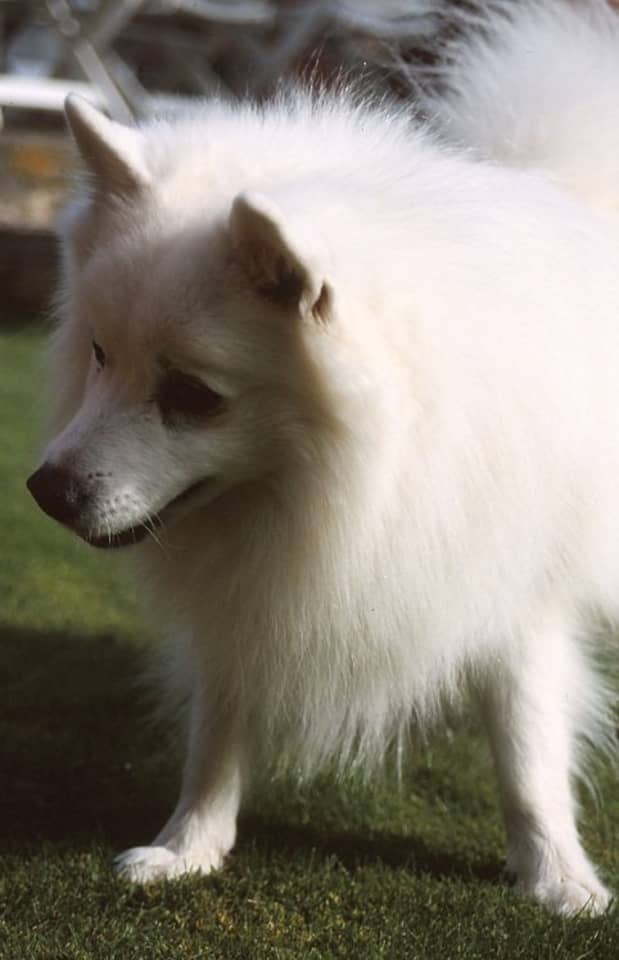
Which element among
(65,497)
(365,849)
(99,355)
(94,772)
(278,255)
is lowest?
(94,772)

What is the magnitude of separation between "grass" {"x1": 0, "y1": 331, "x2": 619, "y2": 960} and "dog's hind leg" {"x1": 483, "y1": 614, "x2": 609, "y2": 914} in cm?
10

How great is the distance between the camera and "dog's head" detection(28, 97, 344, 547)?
Answer: 2.00 m

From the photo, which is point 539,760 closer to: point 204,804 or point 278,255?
point 204,804

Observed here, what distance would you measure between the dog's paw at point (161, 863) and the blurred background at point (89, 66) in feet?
21.3

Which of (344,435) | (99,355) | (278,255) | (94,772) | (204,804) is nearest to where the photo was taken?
(278,255)

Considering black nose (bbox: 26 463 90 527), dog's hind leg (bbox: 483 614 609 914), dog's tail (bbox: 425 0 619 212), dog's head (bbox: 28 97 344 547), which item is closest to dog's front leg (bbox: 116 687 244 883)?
dog's hind leg (bbox: 483 614 609 914)

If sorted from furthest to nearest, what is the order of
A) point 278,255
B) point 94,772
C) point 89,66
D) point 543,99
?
point 89,66 < point 94,772 < point 543,99 < point 278,255

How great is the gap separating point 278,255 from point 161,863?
130cm

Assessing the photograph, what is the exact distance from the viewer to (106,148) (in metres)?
2.22

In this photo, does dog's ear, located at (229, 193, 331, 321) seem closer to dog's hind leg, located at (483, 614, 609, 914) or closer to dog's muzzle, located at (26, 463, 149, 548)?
dog's muzzle, located at (26, 463, 149, 548)

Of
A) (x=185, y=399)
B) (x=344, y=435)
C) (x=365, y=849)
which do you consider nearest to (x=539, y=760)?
(x=365, y=849)

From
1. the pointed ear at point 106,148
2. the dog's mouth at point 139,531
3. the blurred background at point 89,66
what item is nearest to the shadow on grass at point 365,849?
the dog's mouth at point 139,531

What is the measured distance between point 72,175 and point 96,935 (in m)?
1.48

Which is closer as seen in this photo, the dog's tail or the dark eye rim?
the dark eye rim
